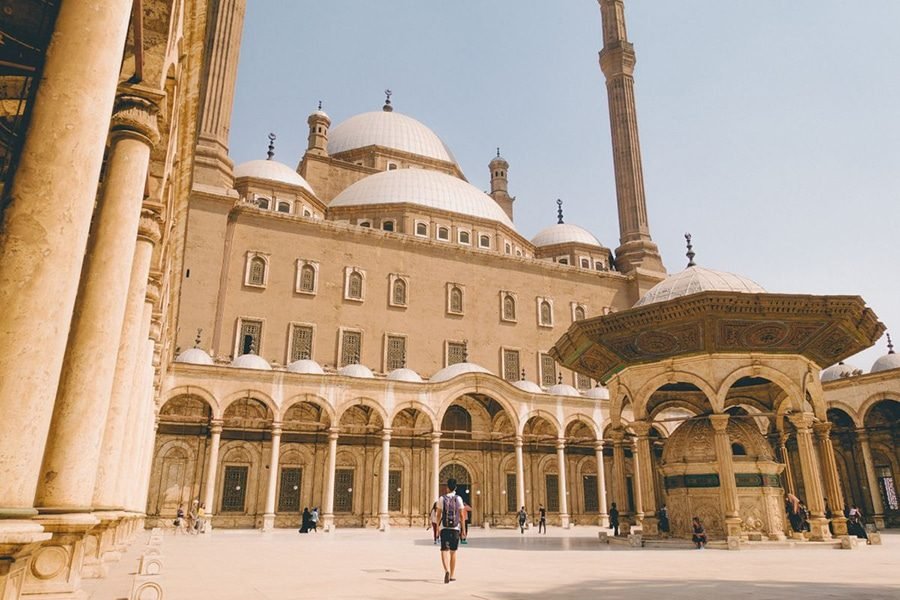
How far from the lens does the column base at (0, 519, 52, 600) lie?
2.51 m

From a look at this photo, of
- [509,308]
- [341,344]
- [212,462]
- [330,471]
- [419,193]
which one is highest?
[419,193]

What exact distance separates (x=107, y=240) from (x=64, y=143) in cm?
173

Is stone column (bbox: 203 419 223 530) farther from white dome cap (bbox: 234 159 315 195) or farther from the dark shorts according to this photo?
the dark shorts

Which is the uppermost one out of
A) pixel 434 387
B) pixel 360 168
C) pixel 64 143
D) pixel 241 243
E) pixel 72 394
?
pixel 360 168

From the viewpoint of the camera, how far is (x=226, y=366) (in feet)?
63.7

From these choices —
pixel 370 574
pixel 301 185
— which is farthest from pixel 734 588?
pixel 301 185

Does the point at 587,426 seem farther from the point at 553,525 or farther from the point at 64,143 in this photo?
the point at 64,143

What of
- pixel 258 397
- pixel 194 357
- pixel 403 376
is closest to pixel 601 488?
pixel 403 376

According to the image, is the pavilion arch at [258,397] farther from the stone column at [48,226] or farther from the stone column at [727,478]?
the stone column at [48,226]

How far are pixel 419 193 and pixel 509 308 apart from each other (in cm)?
737

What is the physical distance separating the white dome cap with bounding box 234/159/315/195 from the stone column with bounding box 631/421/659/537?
69.6 ft

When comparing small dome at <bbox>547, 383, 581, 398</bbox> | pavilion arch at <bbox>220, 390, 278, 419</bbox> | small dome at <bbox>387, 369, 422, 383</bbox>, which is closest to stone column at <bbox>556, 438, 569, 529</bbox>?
small dome at <bbox>547, 383, 581, 398</bbox>

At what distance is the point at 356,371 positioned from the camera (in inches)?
868

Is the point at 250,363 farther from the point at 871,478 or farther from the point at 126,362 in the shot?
the point at 871,478
